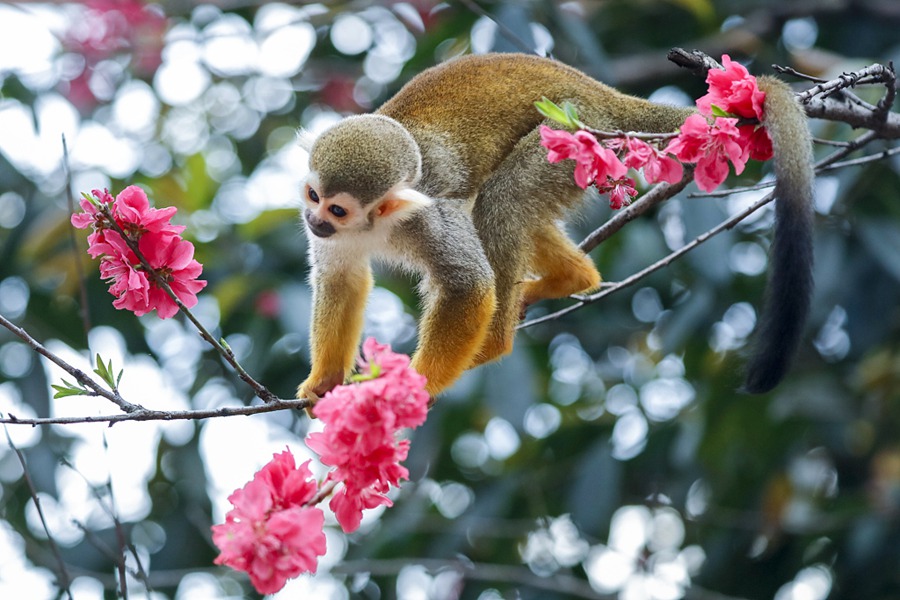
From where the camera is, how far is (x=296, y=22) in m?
4.81

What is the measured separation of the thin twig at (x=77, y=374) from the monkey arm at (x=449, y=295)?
0.93 m

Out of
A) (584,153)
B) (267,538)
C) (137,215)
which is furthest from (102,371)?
(584,153)

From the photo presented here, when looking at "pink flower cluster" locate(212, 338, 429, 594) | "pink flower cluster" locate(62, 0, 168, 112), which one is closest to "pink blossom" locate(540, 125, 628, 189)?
"pink flower cluster" locate(212, 338, 429, 594)

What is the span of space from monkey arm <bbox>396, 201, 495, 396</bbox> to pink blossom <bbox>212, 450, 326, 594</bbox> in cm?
94

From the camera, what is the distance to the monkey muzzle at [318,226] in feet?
8.62

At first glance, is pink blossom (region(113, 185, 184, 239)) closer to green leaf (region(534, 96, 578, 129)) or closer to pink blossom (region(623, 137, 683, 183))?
green leaf (region(534, 96, 578, 129))

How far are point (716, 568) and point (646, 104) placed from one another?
7.95 feet

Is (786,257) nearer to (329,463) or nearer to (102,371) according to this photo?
(329,463)

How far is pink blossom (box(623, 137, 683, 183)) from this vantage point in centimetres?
202

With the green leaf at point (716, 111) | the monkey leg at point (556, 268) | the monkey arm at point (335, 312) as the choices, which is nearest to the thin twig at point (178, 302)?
the monkey arm at point (335, 312)

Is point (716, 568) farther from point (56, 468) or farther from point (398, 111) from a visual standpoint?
point (56, 468)

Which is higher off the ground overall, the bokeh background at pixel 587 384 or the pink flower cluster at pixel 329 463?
the pink flower cluster at pixel 329 463

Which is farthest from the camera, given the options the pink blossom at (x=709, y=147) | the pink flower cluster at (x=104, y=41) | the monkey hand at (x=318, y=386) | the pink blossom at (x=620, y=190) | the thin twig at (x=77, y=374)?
the pink flower cluster at (x=104, y=41)

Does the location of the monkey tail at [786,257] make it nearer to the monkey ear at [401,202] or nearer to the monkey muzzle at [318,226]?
the monkey ear at [401,202]
